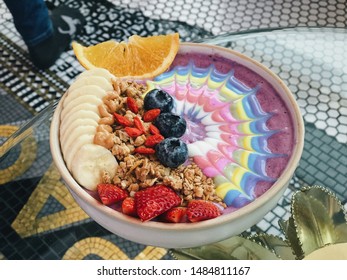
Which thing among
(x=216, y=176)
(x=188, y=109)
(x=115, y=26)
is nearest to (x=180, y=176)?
(x=216, y=176)

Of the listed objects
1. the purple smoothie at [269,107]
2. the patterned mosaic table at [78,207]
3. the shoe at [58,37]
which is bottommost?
the shoe at [58,37]

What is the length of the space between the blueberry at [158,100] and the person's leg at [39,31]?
2.73ft

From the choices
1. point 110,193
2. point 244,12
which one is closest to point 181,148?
point 110,193

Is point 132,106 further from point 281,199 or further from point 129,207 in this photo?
point 281,199

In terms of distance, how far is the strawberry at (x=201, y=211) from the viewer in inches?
28.1

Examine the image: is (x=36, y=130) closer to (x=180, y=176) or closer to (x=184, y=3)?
(x=180, y=176)

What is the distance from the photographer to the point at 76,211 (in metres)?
0.90

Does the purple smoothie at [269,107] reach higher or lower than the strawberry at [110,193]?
higher

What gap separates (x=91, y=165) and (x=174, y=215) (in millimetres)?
142

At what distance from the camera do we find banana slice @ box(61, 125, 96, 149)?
2.61 feet

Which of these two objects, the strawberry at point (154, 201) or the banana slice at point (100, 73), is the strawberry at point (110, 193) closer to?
the strawberry at point (154, 201)

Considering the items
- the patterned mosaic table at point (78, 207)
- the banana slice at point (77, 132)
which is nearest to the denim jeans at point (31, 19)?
the patterned mosaic table at point (78, 207)

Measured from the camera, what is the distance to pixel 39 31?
5.28 feet

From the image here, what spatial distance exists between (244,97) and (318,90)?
259mm
